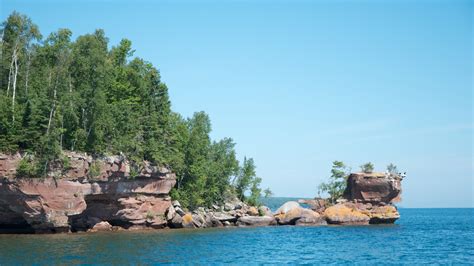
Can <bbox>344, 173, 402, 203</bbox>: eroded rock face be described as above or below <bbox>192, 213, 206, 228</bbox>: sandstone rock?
above

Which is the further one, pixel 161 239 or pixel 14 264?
pixel 161 239

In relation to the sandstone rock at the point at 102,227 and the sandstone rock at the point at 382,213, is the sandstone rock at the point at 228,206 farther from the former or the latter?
the sandstone rock at the point at 102,227

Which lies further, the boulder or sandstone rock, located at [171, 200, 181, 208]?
the boulder

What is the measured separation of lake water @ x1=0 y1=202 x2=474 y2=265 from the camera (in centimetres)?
3316

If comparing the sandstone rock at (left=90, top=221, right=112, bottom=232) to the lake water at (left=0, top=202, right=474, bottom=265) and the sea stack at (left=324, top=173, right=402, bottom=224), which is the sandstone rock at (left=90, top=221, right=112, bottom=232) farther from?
the sea stack at (left=324, top=173, right=402, bottom=224)

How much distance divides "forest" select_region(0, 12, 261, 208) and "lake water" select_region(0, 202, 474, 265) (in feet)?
29.3

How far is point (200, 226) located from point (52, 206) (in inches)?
771

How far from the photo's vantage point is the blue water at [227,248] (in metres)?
33.2

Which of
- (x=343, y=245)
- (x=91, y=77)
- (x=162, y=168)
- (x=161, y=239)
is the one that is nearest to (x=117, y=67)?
(x=91, y=77)

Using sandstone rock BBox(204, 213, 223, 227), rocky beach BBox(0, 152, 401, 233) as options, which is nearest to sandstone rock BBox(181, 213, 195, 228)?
rocky beach BBox(0, 152, 401, 233)

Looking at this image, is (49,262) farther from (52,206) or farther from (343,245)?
(343,245)

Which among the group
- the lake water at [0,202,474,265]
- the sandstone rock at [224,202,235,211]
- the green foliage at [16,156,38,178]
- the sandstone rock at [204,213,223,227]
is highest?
the green foliage at [16,156,38,178]

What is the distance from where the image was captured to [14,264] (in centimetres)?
2919

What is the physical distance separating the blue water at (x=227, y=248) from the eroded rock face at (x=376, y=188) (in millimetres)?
15540
